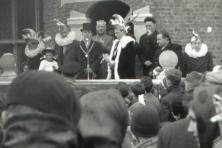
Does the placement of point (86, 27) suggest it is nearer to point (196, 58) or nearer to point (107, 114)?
point (196, 58)

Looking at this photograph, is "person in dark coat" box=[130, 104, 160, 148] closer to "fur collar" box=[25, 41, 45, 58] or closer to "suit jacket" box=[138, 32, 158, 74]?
"suit jacket" box=[138, 32, 158, 74]

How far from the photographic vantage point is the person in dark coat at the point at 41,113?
276cm

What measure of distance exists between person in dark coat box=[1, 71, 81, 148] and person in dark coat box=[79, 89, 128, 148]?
0.22 m

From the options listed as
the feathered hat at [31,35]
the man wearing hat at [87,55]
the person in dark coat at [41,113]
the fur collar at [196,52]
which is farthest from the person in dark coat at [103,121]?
the feathered hat at [31,35]

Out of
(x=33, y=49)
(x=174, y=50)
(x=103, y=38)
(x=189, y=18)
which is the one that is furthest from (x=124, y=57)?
(x=33, y=49)

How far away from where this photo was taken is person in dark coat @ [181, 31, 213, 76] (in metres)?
16.2

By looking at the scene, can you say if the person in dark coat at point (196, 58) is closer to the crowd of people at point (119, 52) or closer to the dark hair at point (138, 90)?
the crowd of people at point (119, 52)

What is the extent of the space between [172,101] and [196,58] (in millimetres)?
6057

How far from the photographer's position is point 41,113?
281 centimetres

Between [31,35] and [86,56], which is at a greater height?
[31,35]

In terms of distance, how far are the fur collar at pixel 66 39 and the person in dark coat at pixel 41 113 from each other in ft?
50.2

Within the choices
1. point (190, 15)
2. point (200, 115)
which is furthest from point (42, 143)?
point (190, 15)

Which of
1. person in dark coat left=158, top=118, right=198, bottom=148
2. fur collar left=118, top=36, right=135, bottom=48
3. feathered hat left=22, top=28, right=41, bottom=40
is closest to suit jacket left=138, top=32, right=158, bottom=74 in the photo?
fur collar left=118, top=36, right=135, bottom=48

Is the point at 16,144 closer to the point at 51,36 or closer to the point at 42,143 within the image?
the point at 42,143
